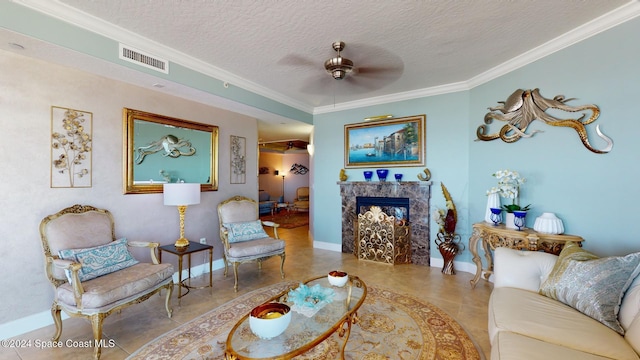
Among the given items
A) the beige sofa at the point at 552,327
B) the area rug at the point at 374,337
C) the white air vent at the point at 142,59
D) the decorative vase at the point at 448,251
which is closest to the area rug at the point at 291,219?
the decorative vase at the point at 448,251

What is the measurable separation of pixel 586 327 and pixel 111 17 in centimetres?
429

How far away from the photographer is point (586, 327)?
5.32ft

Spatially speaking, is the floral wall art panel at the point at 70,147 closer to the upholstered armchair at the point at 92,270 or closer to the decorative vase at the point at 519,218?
the upholstered armchair at the point at 92,270

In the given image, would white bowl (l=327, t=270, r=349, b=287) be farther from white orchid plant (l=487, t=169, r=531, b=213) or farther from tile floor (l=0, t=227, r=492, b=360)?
white orchid plant (l=487, t=169, r=531, b=213)

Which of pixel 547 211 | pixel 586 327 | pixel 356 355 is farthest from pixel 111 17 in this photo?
pixel 547 211

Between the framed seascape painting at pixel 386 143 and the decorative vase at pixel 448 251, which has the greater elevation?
the framed seascape painting at pixel 386 143

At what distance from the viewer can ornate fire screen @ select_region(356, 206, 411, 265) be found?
4.33 metres

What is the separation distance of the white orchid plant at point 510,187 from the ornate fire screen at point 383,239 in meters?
1.53

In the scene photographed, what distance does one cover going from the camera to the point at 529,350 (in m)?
1.43

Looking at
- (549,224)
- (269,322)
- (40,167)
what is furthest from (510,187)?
(40,167)

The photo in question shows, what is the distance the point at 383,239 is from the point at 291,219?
5.07 m

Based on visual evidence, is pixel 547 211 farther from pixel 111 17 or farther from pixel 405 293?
pixel 111 17

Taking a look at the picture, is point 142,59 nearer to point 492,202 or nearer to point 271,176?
point 492,202

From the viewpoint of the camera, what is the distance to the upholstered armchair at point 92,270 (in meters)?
2.07
